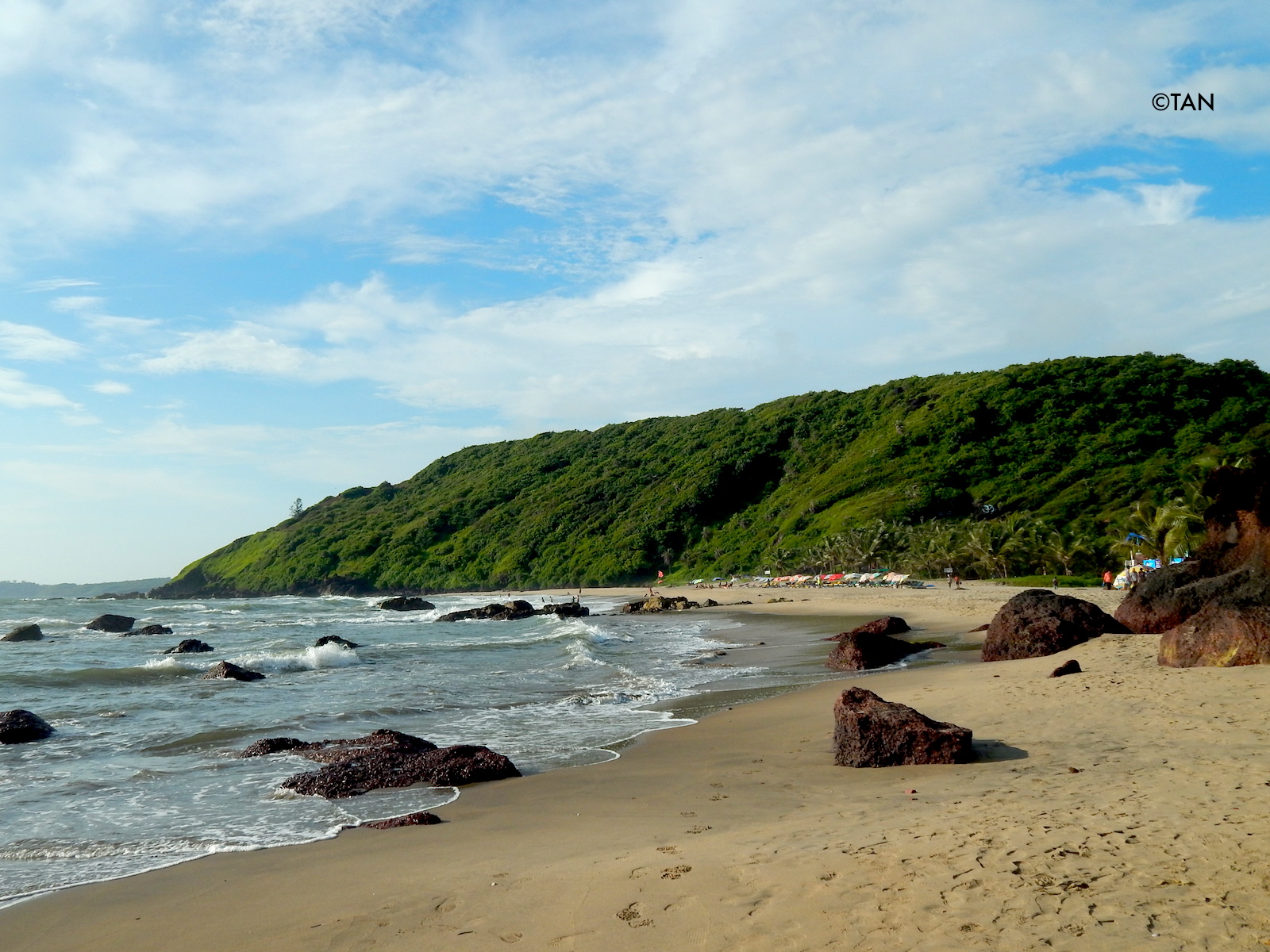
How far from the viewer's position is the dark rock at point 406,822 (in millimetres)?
7859

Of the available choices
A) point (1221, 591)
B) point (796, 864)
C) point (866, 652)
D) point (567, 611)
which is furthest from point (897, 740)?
point (567, 611)

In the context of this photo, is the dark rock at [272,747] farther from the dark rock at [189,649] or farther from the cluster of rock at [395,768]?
the dark rock at [189,649]

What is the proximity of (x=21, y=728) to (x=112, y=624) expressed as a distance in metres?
37.5

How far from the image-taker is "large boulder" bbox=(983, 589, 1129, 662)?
16156 millimetres

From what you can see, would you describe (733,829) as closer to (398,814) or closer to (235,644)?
(398,814)

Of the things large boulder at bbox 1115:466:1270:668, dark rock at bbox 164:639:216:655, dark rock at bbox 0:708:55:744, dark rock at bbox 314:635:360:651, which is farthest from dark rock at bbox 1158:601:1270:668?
dark rock at bbox 164:639:216:655

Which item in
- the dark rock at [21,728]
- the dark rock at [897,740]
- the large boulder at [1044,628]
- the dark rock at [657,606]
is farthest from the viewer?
the dark rock at [657,606]

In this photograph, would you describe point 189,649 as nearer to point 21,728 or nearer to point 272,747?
point 21,728

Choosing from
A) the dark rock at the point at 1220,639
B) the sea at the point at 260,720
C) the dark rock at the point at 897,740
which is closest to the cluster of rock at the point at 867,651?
the sea at the point at 260,720

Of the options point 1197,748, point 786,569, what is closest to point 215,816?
point 1197,748

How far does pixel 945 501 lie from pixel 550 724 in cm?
6273

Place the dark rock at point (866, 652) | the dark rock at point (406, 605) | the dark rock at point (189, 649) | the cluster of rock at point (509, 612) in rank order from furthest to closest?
the dark rock at point (406, 605), the cluster of rock at point (509, 612), the dark rock at point (189, 649), the dark rock at point (866, 652)

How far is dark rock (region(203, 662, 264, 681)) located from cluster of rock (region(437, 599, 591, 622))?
25502 millimetres

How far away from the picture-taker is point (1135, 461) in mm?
66688
